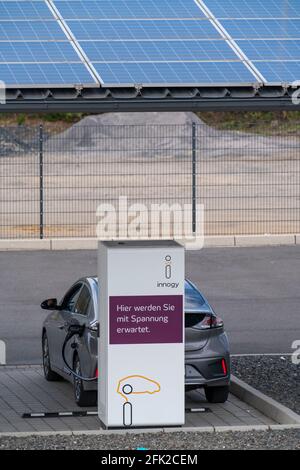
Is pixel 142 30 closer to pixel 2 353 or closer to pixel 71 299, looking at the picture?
pixel 71 299

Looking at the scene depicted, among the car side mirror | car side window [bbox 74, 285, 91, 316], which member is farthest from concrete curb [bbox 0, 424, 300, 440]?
the car side mirror

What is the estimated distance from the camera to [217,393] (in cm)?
1458

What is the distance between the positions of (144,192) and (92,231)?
24.5ft

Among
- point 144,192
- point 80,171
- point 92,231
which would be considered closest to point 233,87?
point 92,231

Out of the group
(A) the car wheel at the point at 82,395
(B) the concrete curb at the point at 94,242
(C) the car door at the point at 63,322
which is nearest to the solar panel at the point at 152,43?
(C) the car door at the point at 63,322

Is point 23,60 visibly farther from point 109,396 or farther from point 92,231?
point 92,231

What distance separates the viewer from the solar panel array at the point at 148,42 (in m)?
13.3

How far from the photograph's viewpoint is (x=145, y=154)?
42.5 m

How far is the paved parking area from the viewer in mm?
13536

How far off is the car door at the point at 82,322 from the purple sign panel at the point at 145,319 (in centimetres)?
136

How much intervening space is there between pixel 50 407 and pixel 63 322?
1232 millimetres

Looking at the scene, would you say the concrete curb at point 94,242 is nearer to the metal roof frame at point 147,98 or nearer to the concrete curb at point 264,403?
the concrete curb at point 264,403
